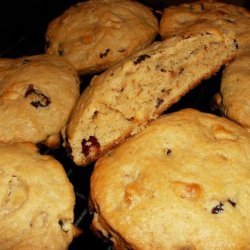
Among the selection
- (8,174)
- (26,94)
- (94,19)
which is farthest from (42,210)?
(94,19)

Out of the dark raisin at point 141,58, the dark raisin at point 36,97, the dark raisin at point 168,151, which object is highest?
the dark raisin at point 141,58

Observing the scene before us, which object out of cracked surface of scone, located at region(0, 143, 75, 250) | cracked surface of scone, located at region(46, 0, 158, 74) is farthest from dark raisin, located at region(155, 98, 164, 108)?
cracked surface of scone, located at region(0, 143, 75, 250)

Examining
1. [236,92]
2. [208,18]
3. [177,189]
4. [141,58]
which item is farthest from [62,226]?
[208,18]

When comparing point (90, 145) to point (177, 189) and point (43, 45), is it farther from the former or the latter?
point (43, 45)

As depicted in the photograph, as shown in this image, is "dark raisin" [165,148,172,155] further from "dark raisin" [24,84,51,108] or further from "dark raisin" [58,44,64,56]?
"dark raisin" [58,44,64,56]

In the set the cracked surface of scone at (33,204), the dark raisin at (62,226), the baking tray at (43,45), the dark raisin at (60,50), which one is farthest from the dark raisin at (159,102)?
the dark raisin at (60,50)

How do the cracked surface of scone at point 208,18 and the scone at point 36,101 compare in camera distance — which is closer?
the scone at point 36,101

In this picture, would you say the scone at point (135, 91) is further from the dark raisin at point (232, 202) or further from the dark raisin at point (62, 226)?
the dark raisin at point (232, 202)
